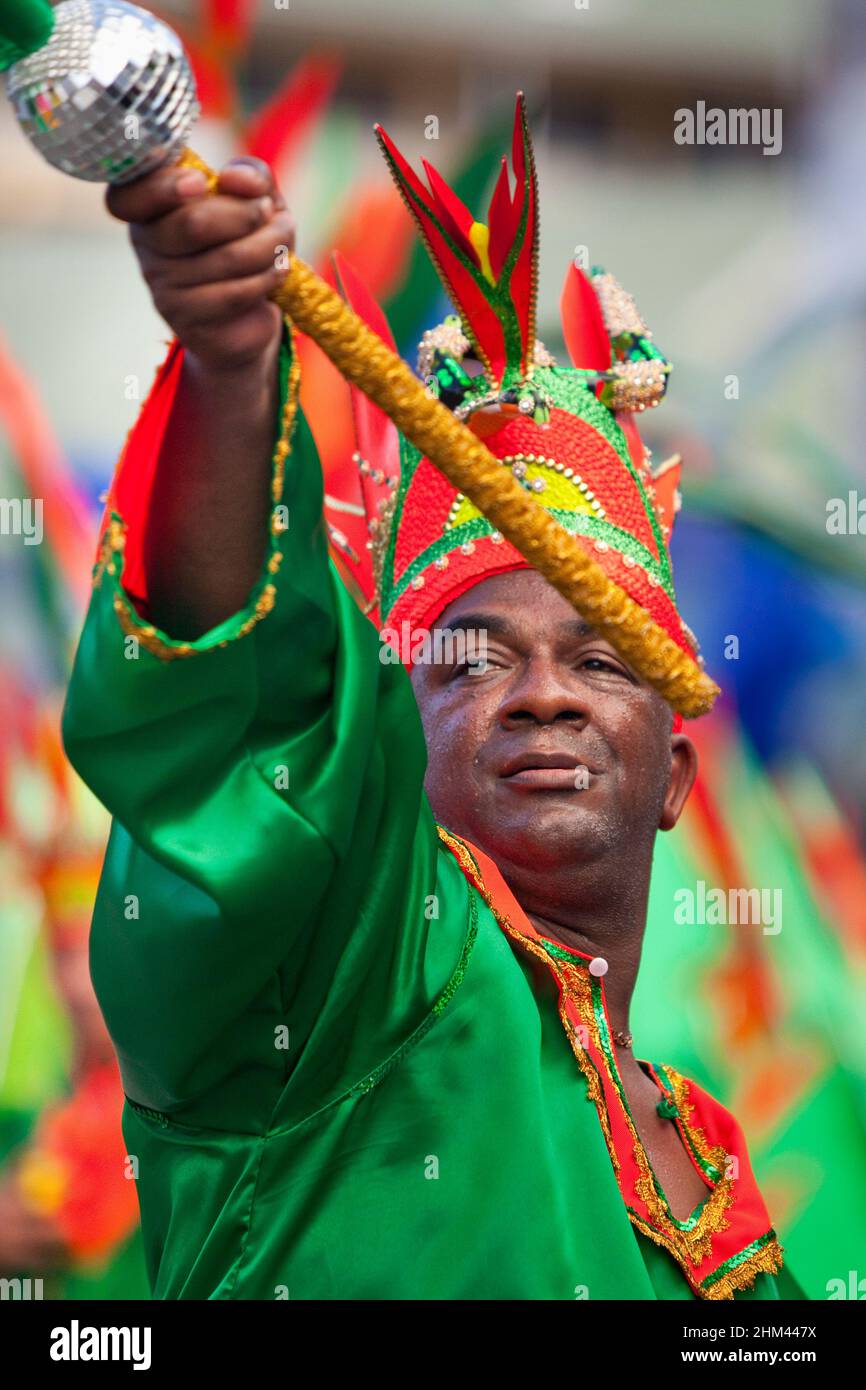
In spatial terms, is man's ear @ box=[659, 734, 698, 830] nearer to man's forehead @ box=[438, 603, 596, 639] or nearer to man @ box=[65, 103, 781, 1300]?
man @ box=[65, 103, 781, 1300]

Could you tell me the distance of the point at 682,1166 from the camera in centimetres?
277

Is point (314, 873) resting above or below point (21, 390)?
below

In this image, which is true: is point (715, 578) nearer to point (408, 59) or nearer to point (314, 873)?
point (408, 59)

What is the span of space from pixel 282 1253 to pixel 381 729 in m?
0.57

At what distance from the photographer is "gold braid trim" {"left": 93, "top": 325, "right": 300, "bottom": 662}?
1634 millimetres

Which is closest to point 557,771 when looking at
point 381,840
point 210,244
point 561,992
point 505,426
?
point 561,992

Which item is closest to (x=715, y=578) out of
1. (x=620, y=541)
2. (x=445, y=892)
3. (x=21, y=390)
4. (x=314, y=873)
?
(x=21, y=390)

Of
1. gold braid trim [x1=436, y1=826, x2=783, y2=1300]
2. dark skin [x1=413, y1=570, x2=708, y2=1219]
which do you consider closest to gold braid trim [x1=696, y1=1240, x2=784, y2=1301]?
gold braid trim [x1=436, y1=826, x2=783, y2=1300]

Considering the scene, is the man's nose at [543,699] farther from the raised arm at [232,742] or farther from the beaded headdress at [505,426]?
the raised arm at [232,742]

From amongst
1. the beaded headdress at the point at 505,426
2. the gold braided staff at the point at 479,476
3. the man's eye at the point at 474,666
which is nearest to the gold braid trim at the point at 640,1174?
the man's eye at the point at 474,666

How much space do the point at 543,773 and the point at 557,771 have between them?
0.8 inches

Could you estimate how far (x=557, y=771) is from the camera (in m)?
2.68

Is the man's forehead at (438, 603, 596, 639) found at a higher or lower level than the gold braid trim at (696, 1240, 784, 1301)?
higher

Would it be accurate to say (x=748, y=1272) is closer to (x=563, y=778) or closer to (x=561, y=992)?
(x=561, y=992)
